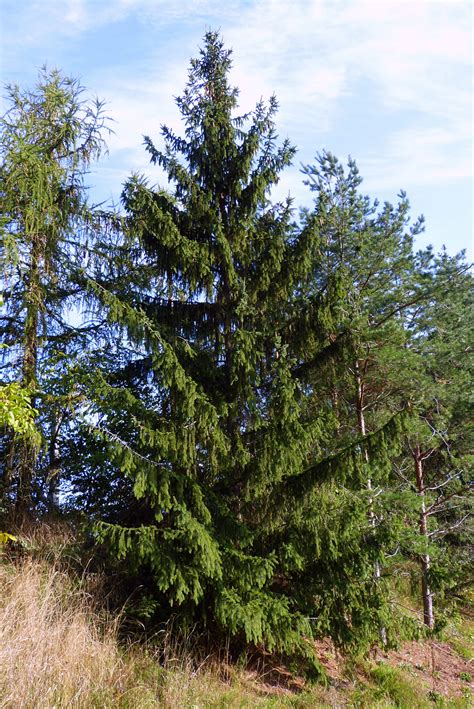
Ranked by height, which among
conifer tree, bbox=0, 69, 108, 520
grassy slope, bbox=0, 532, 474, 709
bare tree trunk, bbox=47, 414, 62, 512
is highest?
conifer tree, bbox=0, 69, 108, 520

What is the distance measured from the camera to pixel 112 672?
4.90 meters

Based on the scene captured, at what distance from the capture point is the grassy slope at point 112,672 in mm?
4383

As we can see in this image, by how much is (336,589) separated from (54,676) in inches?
145

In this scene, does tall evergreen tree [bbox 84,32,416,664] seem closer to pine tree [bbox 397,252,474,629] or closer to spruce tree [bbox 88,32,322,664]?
spruce tree [bbox 88,32,322,664]

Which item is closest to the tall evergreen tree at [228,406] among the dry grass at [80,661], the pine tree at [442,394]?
the dry grass at [80,661]

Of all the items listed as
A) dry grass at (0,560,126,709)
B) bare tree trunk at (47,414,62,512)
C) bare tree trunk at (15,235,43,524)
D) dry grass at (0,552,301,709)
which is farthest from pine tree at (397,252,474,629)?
bare tree trunk at (15,235,43,524)

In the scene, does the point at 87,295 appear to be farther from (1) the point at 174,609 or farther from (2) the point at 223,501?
(1) the point at 174,609

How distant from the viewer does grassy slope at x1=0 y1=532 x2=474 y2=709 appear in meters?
4.38

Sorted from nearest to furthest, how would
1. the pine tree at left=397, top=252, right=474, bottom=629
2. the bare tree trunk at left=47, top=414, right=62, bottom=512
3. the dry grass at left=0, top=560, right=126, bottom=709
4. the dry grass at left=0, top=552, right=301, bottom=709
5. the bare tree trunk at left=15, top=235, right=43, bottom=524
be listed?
the dry grass at left=0, top=560, right=126, bottom=709 → the dry grass at left=0, top=552, right=301, bottom=709 → the bare tree trunk at left=15, top=235, right=43, bottom=524 → the bare tree trunk at left=47, top=414, right=62, bottom=512 → the pine tree at left=397, top=252, right=474, bottom=629

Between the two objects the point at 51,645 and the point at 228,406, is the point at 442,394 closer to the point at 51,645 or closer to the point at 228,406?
the point at 228,406

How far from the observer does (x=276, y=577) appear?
7.20m

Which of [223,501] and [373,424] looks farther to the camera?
[373,424]

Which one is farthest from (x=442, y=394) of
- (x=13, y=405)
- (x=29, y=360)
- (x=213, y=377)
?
(x=13, y=405)

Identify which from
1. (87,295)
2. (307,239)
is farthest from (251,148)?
(87,295)
